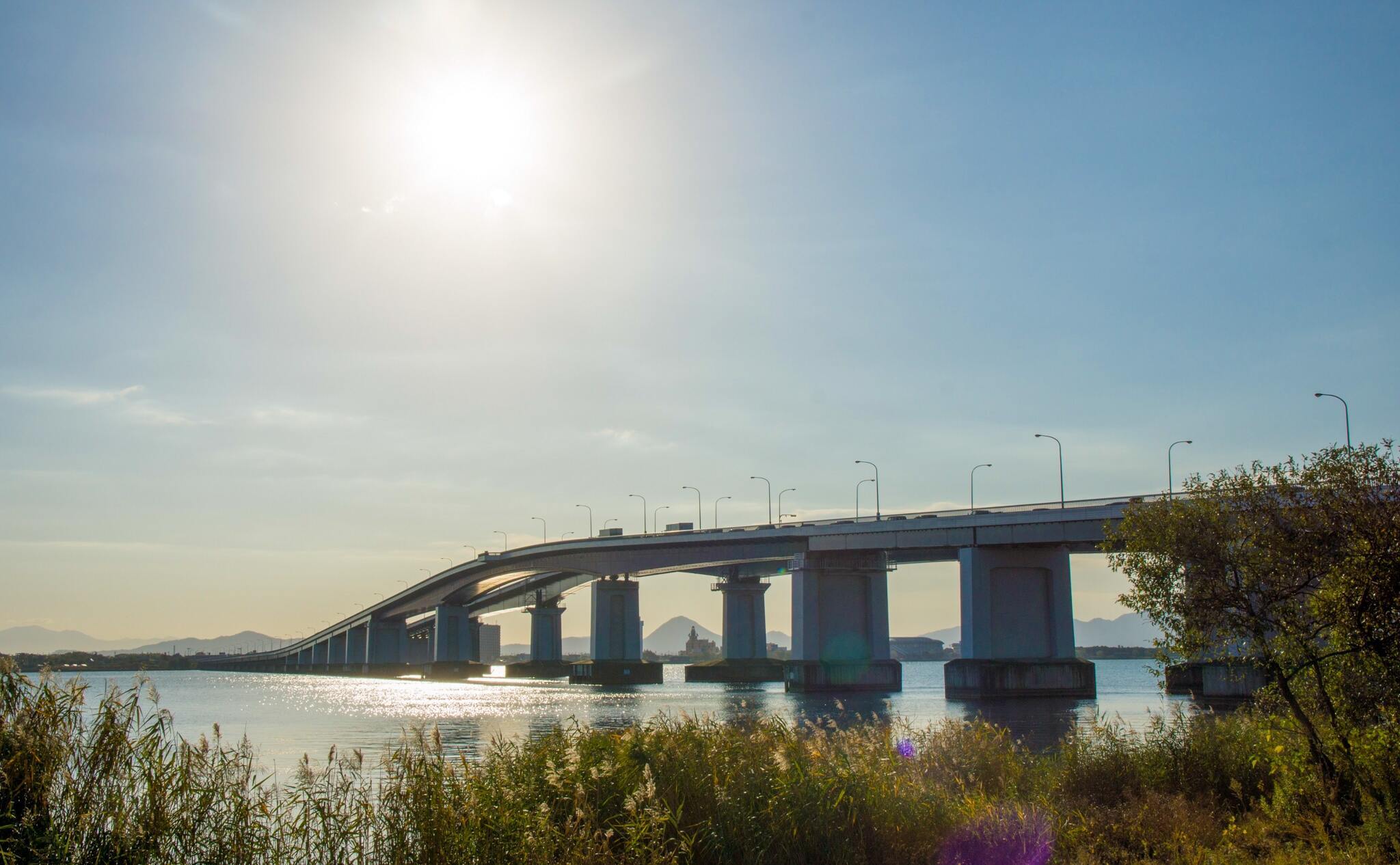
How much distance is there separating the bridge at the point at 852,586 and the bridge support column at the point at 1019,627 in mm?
104

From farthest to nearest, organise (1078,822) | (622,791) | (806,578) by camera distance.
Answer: (806,578) → (1078,822) → (622,791)

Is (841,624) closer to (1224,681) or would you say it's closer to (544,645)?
(1224,681)

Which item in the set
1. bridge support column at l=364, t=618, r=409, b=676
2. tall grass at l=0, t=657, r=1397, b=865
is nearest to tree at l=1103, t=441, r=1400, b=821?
tall grass at l=0, t=657, r=1397, b=865

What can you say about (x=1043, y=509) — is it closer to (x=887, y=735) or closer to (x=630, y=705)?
(x=630, y=705)

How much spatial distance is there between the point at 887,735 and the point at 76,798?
459 inches

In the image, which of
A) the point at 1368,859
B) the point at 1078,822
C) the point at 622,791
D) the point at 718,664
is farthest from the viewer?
the point at 718,664

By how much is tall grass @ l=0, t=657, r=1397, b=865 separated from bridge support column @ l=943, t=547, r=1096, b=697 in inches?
2699

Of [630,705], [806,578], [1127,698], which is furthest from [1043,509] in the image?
[630,705]

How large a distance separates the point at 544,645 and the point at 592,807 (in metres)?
176

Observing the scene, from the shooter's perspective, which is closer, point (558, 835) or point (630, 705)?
point (558, 835)

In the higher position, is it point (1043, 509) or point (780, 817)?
point (1043, 509)

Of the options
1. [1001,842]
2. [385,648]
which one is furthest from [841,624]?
[385,648]

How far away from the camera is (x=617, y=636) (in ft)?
443

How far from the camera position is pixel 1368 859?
1252 cm
